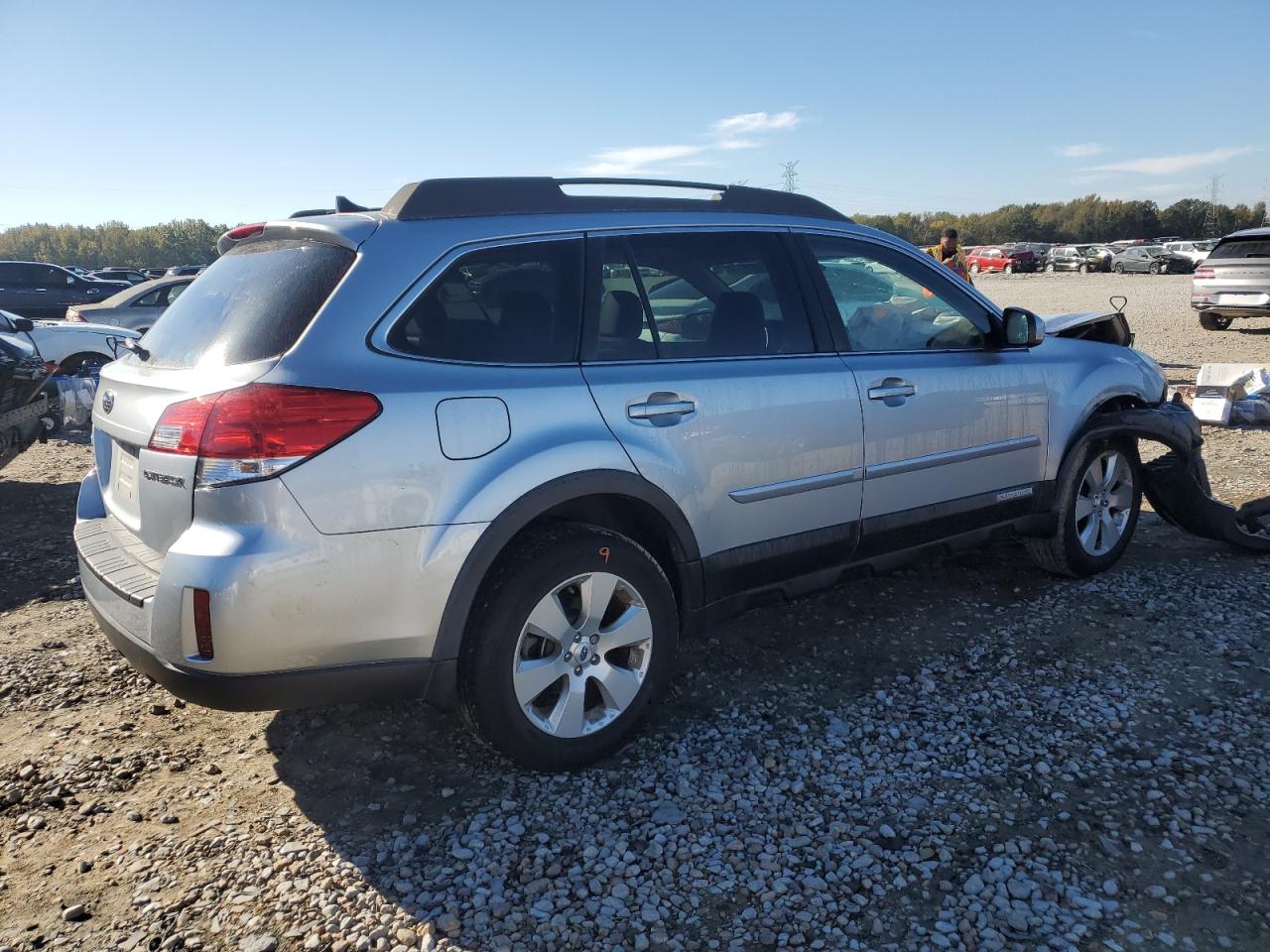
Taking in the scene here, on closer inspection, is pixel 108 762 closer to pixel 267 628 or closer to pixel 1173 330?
pixel 267 628

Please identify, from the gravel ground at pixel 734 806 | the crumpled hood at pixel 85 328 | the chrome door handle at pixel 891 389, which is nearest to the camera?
the gravel ground at pixel 734 806

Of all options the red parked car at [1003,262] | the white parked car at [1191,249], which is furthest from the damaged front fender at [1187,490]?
the red parked car at [1003,262]

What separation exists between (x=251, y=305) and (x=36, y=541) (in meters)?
4.23

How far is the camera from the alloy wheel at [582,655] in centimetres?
303

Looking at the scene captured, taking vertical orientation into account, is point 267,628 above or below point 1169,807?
above

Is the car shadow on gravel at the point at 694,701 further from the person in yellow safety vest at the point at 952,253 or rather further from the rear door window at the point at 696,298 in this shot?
the person in yellow safety vest at the point at 952,253

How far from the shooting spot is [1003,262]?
5344 cm

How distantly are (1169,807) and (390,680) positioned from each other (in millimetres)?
2401

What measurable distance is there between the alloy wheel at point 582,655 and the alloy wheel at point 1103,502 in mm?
2666

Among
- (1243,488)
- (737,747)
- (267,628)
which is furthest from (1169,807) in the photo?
(1243,488)

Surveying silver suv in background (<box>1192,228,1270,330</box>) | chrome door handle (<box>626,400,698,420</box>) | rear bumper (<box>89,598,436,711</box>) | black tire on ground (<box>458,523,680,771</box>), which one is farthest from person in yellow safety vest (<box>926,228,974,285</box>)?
rear bumper (<box>89,598,436,711</box>)

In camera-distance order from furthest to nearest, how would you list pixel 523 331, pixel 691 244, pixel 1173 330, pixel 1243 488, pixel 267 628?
pixel 1173 330 → pixel 1243 488 → pixel 691 244 → pixel 523 331 → pixel 267 628

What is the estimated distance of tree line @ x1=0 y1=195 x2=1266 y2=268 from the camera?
72.2 meters

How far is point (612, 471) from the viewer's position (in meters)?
3.11
